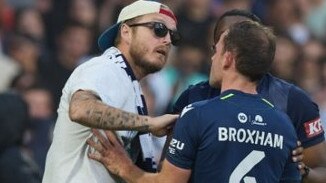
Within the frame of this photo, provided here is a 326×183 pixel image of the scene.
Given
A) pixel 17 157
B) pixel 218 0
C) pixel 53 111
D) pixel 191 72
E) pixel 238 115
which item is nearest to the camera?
pixel 238 115

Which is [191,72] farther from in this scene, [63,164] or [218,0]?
[63,164]

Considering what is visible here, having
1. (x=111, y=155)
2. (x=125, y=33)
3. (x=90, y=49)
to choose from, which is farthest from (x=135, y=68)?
(x=90, y=49)

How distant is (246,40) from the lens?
654 centimetres

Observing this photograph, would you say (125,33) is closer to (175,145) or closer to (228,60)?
(228,60)

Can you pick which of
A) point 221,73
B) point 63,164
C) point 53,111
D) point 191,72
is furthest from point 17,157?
point 191,72

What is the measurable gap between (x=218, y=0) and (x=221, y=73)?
9.32m

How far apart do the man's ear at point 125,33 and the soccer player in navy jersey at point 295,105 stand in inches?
18.3

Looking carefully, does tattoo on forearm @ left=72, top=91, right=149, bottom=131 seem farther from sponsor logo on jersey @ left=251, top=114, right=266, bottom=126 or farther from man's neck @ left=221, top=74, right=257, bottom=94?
sponsor logo on jersey @ left=251, top=114, right=266, bottom=126

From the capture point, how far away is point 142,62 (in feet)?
24.0

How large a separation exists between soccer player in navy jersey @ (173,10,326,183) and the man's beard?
0.26 meters

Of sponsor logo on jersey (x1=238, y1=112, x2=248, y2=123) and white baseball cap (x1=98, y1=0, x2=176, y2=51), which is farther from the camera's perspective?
white baseball cap (x1=98, y1=0, x2=176, y2=51)

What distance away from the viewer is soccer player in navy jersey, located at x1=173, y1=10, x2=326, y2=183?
284 inches

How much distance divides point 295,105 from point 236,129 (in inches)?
34.2

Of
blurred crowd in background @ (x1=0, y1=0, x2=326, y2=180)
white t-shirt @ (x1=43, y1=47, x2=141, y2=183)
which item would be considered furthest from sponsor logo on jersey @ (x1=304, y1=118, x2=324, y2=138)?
blurred crowd in background @ (x1=0, y1=0, x2=326, y2=180)
